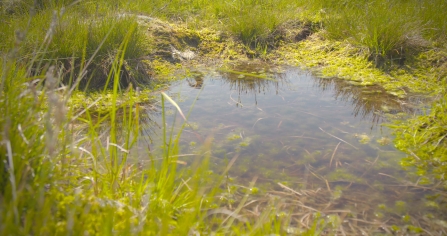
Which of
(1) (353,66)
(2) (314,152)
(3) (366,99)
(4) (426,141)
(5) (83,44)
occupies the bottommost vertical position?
(2) (314,152)

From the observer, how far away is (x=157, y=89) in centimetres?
365

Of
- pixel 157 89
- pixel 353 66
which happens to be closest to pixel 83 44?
pixel 157 89

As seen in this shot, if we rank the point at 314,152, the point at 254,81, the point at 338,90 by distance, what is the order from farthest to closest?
1. the point at 254,81
2. the point at 338,90
3. the point at 314,152

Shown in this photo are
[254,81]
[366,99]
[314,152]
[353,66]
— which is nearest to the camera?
[314,152]

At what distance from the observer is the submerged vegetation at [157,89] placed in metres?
1.27

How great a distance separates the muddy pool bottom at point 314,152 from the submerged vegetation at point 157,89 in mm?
27

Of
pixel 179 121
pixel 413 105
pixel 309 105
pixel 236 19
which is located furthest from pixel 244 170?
pixel 236 19

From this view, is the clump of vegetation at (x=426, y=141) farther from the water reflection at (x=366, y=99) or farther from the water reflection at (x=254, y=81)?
the water reflection at (x=254, y=81)

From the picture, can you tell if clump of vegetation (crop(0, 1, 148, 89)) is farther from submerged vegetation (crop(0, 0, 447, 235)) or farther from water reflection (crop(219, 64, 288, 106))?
water reflection (crop(219, 64, 288, 106))

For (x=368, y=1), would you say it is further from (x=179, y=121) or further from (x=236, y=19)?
(x=179, y=121)

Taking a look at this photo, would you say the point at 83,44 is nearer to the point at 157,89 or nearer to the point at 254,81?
the point at 157,89

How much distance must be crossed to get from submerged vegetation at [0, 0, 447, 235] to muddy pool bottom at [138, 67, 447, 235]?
3 centimetres

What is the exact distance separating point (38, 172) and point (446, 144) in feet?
7.61

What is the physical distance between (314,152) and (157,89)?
1783 mm
